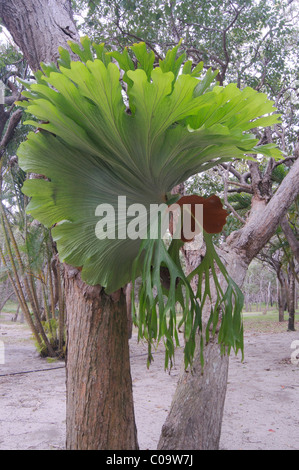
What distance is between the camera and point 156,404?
11.0 ft

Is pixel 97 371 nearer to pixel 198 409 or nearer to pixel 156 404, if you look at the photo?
pixel 198 409

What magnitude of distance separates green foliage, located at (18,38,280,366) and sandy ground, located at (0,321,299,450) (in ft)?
5.81

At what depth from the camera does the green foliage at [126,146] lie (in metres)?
0.79

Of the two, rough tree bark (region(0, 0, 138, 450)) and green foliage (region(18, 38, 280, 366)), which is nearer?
green foliage (region(18, 38, 280, 366))

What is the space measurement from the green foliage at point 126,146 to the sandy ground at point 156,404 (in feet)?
5.81

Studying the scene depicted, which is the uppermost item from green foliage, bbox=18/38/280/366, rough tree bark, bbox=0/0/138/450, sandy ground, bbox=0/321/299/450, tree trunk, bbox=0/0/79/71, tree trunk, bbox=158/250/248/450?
Result: tree trunk, bbox=0/0/79/71

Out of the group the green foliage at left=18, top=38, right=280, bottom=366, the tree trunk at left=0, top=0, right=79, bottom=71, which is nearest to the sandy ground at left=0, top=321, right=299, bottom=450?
the green foliage at left=18, top=38, right=280, bottom=366

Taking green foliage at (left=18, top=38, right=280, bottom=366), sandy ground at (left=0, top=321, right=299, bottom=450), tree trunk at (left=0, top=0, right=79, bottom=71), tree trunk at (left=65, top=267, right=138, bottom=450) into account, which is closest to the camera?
green foliage at (left=18, top=38, right=280, bottom=366)

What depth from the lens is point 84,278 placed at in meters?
1.04

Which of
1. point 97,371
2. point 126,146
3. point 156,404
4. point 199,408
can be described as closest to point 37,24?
point 126,146

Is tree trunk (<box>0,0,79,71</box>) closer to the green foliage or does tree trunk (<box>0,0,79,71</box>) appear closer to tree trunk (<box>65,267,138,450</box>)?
the green foliage

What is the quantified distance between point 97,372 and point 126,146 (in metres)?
0.65

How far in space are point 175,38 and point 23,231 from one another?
11.3 ft

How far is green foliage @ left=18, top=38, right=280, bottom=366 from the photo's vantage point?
0.79 m
